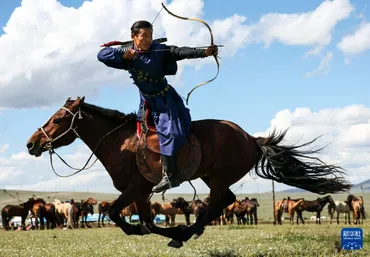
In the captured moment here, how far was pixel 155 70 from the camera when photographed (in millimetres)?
8383

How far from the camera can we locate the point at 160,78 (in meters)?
8.48

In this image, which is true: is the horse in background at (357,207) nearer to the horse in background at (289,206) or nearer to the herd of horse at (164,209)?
the herd of horse at (164,209)

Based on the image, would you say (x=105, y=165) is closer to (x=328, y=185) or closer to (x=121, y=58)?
(x=121, y=58)

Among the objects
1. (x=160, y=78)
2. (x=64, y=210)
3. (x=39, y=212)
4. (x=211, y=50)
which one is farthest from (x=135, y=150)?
(x=64, y=210)

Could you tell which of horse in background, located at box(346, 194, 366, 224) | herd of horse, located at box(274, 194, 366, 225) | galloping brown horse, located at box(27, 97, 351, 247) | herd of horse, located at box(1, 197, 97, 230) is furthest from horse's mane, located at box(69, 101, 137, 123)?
horse in background, located at box(346, 194, 366, 224)

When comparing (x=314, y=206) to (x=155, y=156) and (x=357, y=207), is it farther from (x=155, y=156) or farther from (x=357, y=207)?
(x=155, y=156)

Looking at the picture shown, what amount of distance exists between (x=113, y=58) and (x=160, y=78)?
745mm

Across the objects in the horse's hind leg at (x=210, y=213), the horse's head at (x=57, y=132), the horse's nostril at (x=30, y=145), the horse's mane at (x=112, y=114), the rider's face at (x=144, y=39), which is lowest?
the horse's hind leg at (x=210, y=213)

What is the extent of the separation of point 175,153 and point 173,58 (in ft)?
4.55

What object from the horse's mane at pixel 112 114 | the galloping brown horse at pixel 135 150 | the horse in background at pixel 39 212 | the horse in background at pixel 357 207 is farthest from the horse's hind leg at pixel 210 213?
the horse in background at pixel 39 212

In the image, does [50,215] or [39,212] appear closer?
[39,212]

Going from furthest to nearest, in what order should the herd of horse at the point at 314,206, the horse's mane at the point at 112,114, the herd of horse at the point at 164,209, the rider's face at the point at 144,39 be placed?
the herd of horse at the point at 314,206, the herd of horse at the point at 164,209, the horse's mane at the point at 112,114, the rider's face at the point at 144,39

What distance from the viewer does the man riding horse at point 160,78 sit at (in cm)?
827

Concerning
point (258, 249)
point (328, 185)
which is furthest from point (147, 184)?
point (328, 185)
